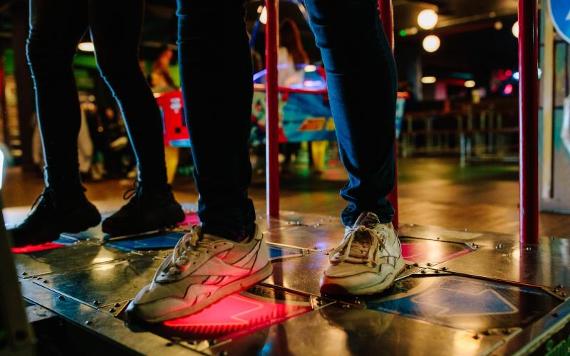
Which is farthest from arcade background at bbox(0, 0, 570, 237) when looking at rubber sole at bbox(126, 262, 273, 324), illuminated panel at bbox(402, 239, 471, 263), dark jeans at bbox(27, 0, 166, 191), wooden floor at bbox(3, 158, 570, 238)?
rubber sole at bbox(126, 262, 273, 324)

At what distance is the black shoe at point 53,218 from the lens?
51.1 inches

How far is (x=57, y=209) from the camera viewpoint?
135cm

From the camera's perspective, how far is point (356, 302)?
767 millimetres

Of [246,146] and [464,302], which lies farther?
[246,146]

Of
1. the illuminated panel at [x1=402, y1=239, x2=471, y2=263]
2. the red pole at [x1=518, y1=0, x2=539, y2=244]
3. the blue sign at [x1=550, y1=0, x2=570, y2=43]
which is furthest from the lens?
the blue sign at [x1=550, y1=0, x2=570, y2=43]

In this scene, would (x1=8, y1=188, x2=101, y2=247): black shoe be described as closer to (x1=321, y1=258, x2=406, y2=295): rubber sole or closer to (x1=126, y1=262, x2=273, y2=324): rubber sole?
(x1=126, y1=262, x2=273, y2=324): rubber sole

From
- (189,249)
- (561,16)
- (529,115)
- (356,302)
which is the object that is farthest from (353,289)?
(561,16)

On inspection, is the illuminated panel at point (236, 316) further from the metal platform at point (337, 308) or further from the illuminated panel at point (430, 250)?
the illuminated panel at point (430, 250)

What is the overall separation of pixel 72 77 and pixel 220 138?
2.63 feet

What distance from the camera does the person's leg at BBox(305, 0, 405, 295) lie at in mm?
835

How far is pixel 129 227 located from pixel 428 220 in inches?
44.2

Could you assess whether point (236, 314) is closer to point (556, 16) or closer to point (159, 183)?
point (159, 183)

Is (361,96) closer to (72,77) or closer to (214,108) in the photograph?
(214,108)

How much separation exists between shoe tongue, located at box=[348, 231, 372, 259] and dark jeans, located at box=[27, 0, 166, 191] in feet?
2.52
